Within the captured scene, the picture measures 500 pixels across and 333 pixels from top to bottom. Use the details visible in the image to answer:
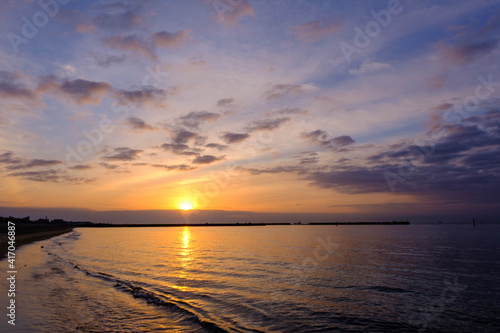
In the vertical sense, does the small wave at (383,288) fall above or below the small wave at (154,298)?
below

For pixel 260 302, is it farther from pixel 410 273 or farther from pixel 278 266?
pixel 410 273

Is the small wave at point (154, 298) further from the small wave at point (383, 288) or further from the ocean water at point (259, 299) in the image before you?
the small wave at point (383, 288)

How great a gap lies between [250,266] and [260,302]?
57.5 feet

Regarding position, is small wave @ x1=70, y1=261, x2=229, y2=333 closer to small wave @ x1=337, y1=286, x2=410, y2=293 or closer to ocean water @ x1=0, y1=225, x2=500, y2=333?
ocean water @ x1=0, y1=225, x2=500, y2=333

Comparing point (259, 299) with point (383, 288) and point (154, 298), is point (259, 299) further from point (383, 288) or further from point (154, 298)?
point (383, 288)

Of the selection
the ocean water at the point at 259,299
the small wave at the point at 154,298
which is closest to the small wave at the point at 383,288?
the ocean water at the point at 259,299

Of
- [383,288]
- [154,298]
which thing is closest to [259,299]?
[154,298]

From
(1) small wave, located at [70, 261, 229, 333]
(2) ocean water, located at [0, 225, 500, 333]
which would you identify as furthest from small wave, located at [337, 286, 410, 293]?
(1) small wave, located at [70, 261, 229, 333]

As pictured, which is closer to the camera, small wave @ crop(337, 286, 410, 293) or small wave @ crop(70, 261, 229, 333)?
small wave @ crop(70, 261, 229, 333)

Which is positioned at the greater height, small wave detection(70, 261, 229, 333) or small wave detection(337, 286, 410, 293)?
small wave detection(70, 261, 229, 333)

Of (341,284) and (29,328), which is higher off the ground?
(29,328)

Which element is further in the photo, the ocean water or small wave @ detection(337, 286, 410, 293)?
small wave @ detection(337, 286, 410, 293)

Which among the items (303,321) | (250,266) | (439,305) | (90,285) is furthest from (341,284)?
(90,285)

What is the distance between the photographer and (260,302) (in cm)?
2258
